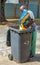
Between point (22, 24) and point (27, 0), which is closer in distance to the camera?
point (22, 24)

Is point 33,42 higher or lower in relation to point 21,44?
lower

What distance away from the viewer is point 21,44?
24.2 ft

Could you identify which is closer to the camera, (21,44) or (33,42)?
(21,44)

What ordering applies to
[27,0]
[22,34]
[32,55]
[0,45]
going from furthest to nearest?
[27,0]
[0,45]
[32,55]
[22,34]

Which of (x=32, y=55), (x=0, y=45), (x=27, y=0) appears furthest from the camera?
(x=27, y=0)

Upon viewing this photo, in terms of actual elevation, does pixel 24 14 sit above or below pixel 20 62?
above

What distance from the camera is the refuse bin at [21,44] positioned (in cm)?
738

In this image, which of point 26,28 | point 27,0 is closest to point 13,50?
point 26,28

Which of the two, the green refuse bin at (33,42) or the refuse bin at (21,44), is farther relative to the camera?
the green refuse bin at (33,42)

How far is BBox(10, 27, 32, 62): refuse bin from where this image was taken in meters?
7.38

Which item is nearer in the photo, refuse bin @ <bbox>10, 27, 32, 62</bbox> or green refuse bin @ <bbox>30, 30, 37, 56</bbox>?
refuse bin @ <bbox>10, 27, 32, 62</bbox>

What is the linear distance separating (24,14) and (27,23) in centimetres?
29

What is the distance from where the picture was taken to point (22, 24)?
301 inches

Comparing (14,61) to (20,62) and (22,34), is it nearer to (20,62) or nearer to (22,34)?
(20,62)
